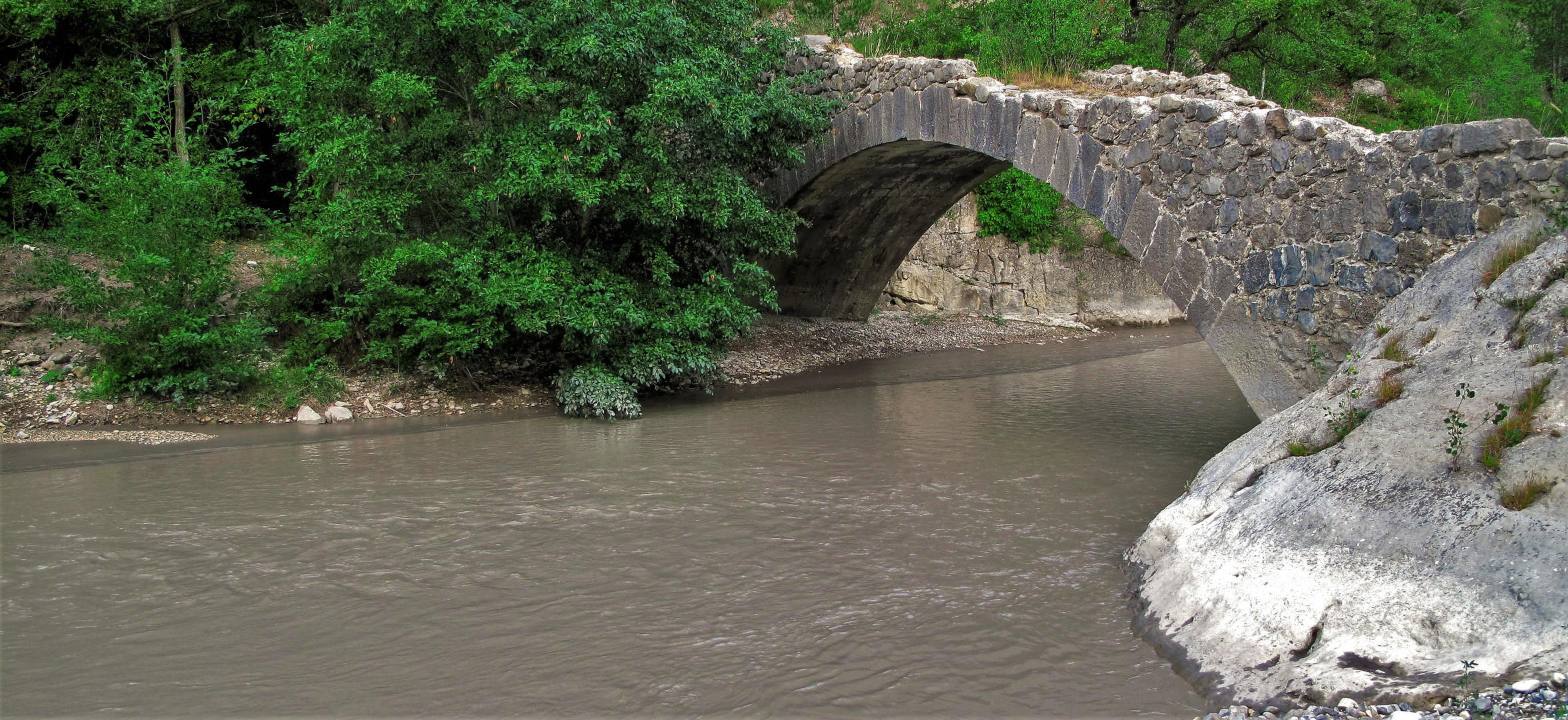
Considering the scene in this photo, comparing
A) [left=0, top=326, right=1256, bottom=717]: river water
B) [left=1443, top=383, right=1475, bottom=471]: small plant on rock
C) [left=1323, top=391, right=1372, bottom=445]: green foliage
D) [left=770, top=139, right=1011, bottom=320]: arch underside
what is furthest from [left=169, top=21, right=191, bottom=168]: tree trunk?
[left=1443, top=383, right=1475, bottom=471]: small plant on rock

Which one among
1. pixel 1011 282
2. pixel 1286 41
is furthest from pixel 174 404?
pixel 1286 41

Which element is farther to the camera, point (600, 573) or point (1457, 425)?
point (600, 573)

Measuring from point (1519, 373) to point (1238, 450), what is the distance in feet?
5.60

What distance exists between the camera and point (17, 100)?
50.4 feet

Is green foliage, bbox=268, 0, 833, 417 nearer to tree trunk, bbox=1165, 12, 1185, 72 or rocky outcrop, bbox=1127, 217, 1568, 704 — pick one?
rocky outcrop, bbox=1127, 217, 1568, 704

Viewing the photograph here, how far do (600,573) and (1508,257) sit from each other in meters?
5.99

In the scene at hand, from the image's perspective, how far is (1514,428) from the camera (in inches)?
192

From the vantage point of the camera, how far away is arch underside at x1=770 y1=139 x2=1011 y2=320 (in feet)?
47.3

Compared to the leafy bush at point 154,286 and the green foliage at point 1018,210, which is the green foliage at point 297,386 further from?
the green foliage at point 1018,210

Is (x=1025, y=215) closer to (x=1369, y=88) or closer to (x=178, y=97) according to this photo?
(x=1369, y=88)

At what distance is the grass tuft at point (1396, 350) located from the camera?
628cm

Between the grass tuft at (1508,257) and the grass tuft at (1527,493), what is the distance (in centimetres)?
212

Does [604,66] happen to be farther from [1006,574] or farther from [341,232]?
[1006,574]

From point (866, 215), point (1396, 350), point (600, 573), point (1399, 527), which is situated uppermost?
point (866, 215)
